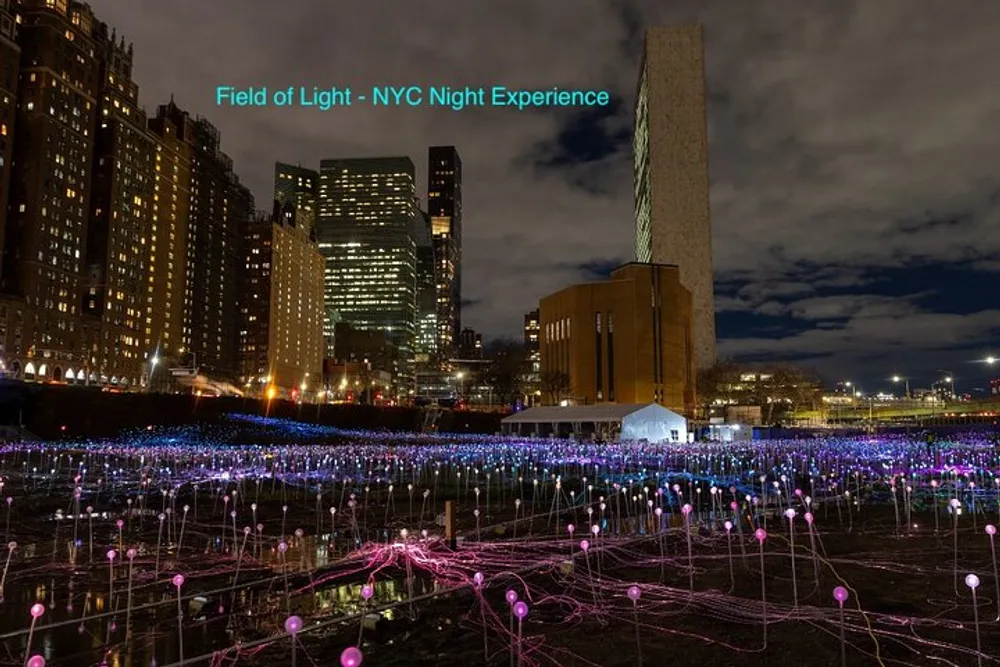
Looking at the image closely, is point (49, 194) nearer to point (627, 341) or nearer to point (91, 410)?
point (91, 410)

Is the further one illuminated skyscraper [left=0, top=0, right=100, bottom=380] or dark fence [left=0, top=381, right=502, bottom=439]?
illuminated skyscraper [left=0, top=0, right=100, bottom=380]

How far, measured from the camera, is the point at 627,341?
312 feet

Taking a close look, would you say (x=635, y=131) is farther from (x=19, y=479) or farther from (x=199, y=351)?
(x=19, y=479)

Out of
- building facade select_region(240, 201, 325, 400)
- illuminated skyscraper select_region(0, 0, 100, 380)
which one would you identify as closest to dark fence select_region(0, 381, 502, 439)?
illuminated skyscraper select_region(0, 0, 100, 380)

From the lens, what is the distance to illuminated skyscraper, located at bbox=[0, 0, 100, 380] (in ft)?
328

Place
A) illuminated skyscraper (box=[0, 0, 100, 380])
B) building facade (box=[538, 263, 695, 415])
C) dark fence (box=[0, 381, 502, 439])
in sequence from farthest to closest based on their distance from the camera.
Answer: illuminated skyscraper (box=[0, 0, 100, 380]) < building facade (box=[538, 263, 695, 415]) < dark fence (box=[0, 381, 502, 439])

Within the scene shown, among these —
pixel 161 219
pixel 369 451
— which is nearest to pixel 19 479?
pixel 369 451

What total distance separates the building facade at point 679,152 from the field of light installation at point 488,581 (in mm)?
112623

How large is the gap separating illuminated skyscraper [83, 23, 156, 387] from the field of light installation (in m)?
105

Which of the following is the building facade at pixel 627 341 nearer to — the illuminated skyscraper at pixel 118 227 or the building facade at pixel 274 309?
the illuminated skyscraper at pixel 118 227


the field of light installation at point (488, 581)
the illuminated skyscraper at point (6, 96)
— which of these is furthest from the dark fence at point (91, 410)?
the illuminated skyscraper at point (6, 96)

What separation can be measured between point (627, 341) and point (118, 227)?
88.9 m

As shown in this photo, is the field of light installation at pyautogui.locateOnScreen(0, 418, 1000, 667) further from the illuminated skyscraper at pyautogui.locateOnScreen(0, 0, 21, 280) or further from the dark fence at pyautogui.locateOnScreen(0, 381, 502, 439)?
the illuminated skyscraper at pyautogui.locateOnScreen(0, 0, 21, 280)

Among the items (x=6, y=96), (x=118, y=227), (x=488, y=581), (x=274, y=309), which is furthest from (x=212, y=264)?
(x=488, y=581)
